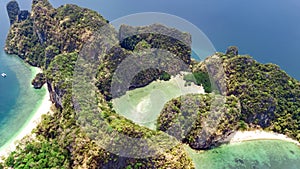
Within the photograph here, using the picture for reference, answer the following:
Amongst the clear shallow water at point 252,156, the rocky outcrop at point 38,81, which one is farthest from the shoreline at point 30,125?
the clear shallow water at point 252,156

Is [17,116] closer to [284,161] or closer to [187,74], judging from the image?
[187,74]

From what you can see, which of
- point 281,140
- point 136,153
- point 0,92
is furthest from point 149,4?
point 136,153

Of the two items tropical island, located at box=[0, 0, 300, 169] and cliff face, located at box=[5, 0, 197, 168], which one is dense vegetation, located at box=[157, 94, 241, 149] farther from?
cliff face, located at box=[5, 0, 197, 168]

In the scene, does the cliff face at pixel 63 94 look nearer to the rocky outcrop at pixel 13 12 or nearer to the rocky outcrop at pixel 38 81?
the rocky outcrop at pixel 13 12

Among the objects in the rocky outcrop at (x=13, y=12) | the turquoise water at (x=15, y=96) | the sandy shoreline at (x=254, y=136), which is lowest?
the sandy shoreline at (x=254, y=136)

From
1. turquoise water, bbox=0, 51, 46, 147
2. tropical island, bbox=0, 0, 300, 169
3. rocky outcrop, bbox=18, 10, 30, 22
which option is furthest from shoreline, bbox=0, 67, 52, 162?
rocky outcrop, bbox=18, 10, 30, 22
